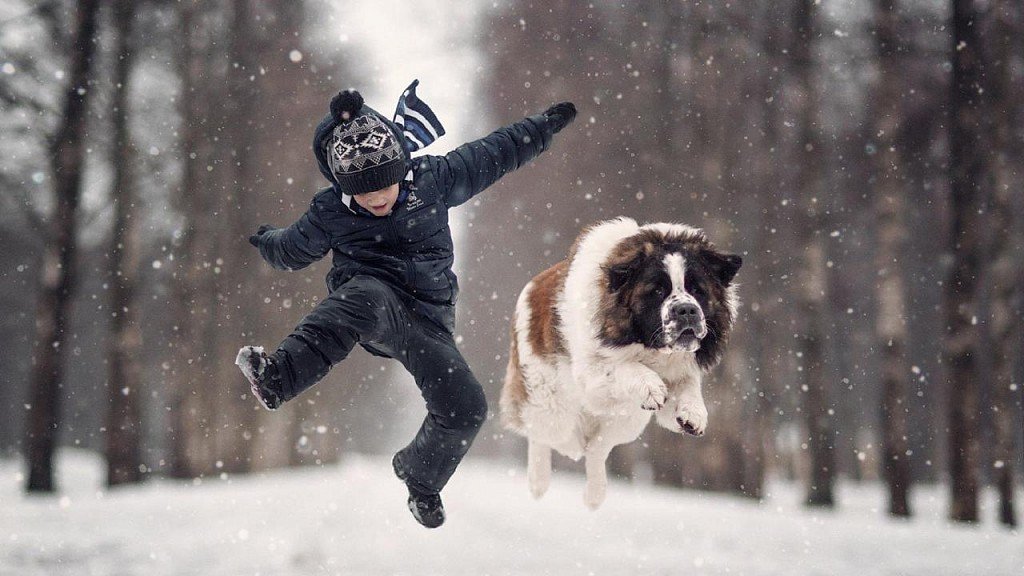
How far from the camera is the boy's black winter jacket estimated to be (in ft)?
11.8

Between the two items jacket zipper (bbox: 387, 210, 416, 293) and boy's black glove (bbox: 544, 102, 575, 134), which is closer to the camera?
jacket zipper (bbox: 387, 210, 416, 293)

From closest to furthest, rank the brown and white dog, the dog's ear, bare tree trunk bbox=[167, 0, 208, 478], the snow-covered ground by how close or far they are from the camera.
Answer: the brown and white dog
the dog's ear
the snow-covered ground
bare tree trunk bbox=[167, 0, 208, 478]

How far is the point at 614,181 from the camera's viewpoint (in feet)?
47.8

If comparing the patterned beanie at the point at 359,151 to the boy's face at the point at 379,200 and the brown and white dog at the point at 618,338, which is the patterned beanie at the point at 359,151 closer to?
the boy's face at the point at 379,200

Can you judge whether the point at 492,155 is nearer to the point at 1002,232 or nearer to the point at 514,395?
the point at 514,395

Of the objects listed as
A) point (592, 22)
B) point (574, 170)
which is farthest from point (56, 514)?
point (592, 22)

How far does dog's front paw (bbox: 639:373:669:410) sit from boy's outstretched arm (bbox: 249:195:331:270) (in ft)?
5.08

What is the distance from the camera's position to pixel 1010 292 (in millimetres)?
10305

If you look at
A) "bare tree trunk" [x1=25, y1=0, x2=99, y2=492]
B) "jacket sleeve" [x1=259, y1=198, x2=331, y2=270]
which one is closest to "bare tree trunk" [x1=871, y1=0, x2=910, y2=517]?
"jacket sleeve" [x1=259, y1=198, x2=331, y2=270]

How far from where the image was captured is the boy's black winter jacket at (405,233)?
3.61m

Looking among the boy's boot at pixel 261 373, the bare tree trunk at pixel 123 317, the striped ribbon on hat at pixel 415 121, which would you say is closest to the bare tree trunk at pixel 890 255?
the striped ribbon on hat at pixel 415 121

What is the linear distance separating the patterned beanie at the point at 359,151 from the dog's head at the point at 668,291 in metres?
1.28

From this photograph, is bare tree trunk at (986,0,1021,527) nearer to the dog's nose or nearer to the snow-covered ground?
the snow-covered ground

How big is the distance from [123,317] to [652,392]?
37.1 ft
